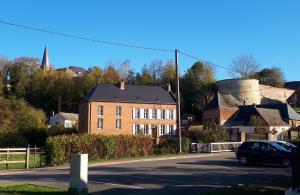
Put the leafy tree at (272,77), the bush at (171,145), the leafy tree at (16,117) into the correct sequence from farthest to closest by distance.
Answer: the leafy tree at (272,77)
the leafy tree at (16,117)
the bush at (171,145)

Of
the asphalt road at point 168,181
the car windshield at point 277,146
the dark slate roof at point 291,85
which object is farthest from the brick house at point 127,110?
the dark slate roof at point 291,85

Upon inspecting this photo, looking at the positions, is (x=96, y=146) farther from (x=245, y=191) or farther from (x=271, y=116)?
(x=271, y=116)

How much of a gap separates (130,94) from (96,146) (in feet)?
164

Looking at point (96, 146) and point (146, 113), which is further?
point (146, 113)

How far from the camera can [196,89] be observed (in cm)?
10744

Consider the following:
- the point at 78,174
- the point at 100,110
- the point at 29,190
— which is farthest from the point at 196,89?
the point at 78,174

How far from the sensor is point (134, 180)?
20.4 metres

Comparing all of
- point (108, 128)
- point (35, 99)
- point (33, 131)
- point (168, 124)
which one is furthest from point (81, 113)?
point (35, 99)

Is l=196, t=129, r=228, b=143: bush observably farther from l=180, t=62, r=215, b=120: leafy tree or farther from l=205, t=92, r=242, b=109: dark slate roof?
l=180, t=62, r=215, b=120: leafy tree

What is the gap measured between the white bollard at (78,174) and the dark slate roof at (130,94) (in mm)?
67165

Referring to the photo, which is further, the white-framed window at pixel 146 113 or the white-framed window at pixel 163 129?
the white-framed window at pixel 163 129

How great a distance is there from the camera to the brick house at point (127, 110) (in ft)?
269

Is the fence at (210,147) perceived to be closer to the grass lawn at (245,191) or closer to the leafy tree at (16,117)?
the grass lawn at (245,191)

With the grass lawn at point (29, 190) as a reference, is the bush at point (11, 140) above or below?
above
